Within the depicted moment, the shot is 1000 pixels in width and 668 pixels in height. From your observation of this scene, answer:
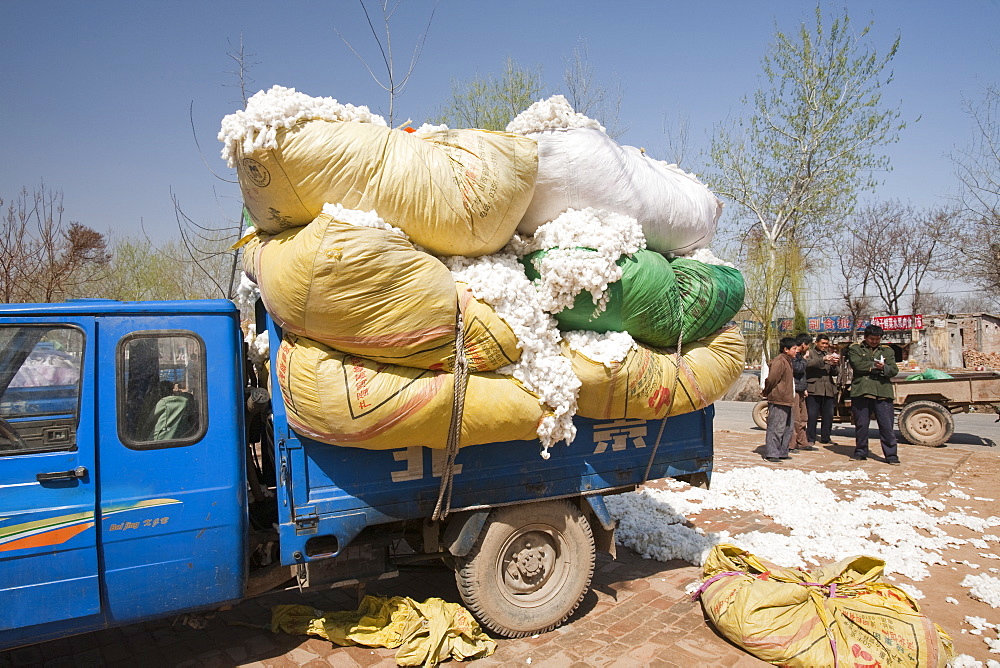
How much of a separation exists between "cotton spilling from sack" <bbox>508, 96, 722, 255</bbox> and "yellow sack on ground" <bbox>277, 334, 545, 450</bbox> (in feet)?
4.01

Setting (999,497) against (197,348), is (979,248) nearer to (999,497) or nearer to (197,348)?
(999,497)

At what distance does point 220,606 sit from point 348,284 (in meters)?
1.75

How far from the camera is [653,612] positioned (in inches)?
147

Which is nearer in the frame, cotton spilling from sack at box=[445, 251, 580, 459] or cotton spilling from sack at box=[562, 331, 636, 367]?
cotton spilling from sack at box=[445, 251, 580, 459]

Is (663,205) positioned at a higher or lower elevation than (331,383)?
higher

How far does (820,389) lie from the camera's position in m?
9.16

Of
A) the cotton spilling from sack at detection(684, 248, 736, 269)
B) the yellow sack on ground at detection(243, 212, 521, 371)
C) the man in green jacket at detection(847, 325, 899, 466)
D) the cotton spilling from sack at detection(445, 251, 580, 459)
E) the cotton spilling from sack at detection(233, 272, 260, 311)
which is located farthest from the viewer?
the man in green jacket at detection(847, 325, 899, 466)

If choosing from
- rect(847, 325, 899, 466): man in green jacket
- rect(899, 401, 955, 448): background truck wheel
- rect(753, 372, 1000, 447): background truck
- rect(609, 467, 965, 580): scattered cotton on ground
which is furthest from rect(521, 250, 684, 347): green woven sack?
rect(899, 401, 955, 448): background truck wheel

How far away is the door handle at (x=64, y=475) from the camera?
2547mm

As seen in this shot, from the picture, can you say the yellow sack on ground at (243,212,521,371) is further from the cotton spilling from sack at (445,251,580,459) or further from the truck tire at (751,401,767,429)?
the truck tire at (751,401,767,429)

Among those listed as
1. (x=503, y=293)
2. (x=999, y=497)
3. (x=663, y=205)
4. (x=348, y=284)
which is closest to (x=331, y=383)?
(x=348, y=284)

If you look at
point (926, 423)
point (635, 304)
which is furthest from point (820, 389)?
point (635, 304)

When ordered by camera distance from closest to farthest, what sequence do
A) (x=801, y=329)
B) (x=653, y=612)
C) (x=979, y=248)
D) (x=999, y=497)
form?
1. (x=653, y=612)
2. (x=999, y=497)
3. (x=801, y=329)
4. (x=979, y=248)

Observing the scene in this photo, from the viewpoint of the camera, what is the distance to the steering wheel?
8.32 ft
